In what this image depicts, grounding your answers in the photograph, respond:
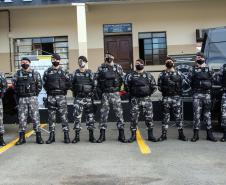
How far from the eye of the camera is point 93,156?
7980mm

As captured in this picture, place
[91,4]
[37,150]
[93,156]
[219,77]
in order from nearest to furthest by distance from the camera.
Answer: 1. [93,156]
2. [37,150]
3. [219,77]
4. [91,4]

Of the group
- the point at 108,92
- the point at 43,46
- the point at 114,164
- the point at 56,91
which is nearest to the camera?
the point at 114,164

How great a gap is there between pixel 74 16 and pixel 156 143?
10763mm

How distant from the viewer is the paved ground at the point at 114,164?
6.27 m

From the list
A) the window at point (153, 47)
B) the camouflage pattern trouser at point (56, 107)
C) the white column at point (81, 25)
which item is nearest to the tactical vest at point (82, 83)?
the camouflage pattern trouser at point (56, 107)

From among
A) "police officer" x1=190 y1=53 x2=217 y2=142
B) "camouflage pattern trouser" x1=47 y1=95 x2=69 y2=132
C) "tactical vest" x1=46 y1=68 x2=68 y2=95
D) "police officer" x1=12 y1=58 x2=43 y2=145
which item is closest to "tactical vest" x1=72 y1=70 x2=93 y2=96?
"tactical vest" x1=46 y1=68 x2=68 y2=95

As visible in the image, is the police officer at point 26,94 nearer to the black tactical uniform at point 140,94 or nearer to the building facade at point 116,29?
the black tactical uniform at point 140,94

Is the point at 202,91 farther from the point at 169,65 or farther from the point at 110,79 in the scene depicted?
the point at 110,79

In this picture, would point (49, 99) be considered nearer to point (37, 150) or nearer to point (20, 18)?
point (37, 150)

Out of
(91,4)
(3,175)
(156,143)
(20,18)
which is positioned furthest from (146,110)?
(20,18)

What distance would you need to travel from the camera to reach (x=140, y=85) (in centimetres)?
938

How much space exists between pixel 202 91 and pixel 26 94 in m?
3.72

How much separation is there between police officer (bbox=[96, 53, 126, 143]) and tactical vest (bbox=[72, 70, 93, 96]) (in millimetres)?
222

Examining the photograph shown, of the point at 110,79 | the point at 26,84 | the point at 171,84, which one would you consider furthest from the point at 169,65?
the point at 26,84
